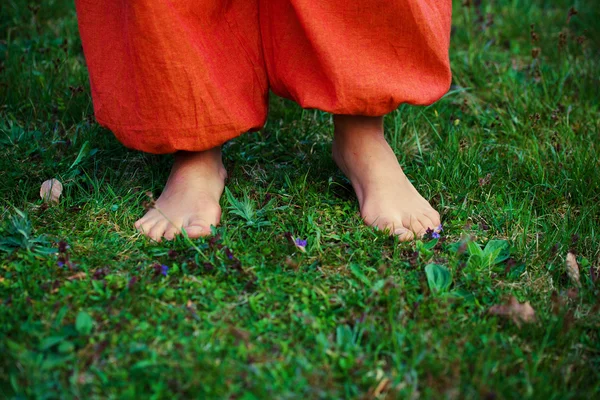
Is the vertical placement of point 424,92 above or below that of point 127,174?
above

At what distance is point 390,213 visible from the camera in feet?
5.34

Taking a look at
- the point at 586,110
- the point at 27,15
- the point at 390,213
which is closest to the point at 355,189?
the point at 390,213

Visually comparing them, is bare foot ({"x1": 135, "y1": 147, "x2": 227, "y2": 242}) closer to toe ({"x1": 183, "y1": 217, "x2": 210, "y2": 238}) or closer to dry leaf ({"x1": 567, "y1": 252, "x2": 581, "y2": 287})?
toe ({"x1": 183, "y1": 217, "x2": 210, "y2": 238})

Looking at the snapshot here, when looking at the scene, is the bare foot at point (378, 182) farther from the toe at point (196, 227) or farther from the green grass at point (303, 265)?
the toe at point (196, 227)

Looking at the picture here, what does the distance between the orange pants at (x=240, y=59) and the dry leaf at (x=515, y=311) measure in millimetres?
533

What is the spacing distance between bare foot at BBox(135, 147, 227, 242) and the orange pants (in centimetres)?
15

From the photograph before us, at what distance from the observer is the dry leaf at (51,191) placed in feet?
5.50

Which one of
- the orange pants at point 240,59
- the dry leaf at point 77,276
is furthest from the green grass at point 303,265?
the orange pants at point 240,59

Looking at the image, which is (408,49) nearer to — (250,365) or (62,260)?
(250,365)

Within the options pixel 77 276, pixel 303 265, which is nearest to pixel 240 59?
pixel 303 265

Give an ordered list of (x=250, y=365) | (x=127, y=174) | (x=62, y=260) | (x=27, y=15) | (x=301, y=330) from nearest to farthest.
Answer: (x=250, y=365) < (x=301, y=330) < (x=62, y=260) < (x=127, y=174) < (x=27, y=15)

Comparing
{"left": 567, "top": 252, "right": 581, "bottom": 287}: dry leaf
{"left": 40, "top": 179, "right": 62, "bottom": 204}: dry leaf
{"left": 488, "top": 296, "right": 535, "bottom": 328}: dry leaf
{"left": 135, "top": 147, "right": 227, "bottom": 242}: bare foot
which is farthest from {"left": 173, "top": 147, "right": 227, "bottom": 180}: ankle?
{"left": 567, "top": 252, "right": 581, "bottom": 287}: dry leaf

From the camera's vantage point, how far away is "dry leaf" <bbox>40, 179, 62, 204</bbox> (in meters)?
1.68

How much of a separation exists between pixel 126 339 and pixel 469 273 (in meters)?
0.79
